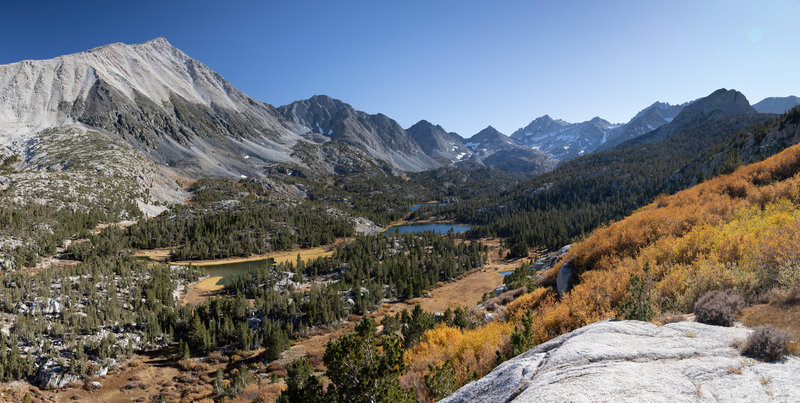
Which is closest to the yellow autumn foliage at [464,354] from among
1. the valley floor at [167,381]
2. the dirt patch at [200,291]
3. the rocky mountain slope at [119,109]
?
the valley floor at [167,381]

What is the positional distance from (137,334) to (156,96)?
19755 cm

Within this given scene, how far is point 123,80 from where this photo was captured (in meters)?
166

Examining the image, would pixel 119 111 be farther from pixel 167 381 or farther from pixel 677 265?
pixel 677 265

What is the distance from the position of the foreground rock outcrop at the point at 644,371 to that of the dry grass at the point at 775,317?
57 cm

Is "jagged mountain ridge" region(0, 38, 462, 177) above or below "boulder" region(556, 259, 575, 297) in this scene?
above

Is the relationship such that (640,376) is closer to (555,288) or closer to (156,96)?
(555,288)

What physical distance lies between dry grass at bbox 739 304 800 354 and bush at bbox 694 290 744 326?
192 millimetres

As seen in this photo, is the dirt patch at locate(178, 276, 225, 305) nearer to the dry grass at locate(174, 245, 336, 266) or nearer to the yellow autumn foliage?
the dry grass at locate(174, 245, 336, 266)

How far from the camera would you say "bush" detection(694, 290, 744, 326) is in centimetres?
733

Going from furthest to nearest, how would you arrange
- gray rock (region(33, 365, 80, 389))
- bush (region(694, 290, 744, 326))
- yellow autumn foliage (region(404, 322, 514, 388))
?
gray rock (region(33, 365, 80, 389))
yellow autumn foliage (region(404, 322, 514, 388))
bush (region(694, 290, 744, 326))

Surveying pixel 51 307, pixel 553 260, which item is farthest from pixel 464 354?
pixel 51 307

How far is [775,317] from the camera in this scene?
6.66 m

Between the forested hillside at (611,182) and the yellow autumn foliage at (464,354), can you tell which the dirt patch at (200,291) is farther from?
the forested hillside at (611,182)

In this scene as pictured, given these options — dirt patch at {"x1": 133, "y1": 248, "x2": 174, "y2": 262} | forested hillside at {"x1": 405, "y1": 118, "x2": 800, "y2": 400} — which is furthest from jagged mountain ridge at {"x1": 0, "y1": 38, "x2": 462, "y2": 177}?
forested hillside at {"x1": 405, "y1": 118, "x2": 800, "y2": 400}
